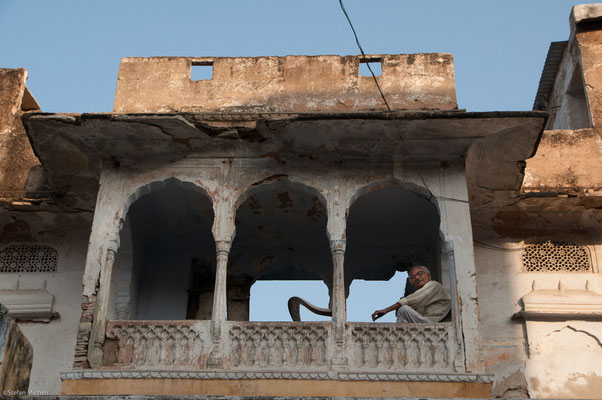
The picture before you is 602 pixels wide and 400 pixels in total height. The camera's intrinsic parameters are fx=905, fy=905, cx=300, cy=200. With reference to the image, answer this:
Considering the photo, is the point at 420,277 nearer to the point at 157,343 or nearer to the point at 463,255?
the point at 463,255

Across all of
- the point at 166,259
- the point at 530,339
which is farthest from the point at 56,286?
the point at 530,339

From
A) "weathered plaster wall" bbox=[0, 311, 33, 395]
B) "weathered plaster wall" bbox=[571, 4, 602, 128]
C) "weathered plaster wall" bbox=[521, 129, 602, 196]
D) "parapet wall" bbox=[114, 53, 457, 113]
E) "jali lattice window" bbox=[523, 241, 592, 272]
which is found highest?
"weathered plaster wall" bbox=[571, 4, 602, 128]

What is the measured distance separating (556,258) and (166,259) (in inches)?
176

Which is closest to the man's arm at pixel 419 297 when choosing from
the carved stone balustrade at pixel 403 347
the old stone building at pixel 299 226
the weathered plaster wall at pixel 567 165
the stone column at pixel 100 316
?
the old stone building at pixel 299 226

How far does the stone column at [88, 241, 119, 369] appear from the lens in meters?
7.98

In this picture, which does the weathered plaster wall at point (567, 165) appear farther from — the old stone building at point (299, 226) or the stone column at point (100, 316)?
the stone column at point (100, 316)

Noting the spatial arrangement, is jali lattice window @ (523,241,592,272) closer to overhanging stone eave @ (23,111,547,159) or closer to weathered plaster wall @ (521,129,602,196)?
weathered plaster wall @ (521,129,602,196)

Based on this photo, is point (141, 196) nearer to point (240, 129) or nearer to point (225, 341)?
point (240, 129)

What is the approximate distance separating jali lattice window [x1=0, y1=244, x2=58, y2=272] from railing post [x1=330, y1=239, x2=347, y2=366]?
365 centimetres

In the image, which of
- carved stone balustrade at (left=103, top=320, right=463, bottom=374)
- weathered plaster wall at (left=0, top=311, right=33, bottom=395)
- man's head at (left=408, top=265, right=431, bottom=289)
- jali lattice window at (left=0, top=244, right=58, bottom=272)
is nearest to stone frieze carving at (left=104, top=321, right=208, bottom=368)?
carved stone balustrade at (left=103, top=320, right=463, bottom=374)

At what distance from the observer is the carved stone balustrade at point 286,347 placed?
310 inches

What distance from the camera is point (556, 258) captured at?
33.1ft

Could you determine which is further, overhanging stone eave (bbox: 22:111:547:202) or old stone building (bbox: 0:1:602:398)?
overhanging stone eave (bbox: 22:111:547:202)

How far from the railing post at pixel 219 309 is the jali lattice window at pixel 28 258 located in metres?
2.76
